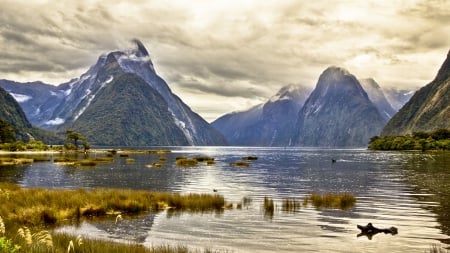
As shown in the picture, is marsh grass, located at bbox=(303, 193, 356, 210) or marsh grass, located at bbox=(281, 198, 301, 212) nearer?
marsh grass, located at bbox=(281, 198, 301, 212)

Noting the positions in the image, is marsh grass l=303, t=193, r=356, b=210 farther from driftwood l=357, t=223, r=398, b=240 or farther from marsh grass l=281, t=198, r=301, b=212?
driftwood l=357, t=223, r=398, b=240

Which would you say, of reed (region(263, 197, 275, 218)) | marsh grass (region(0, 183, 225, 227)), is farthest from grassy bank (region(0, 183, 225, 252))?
reed (region(263, 197, 275, 218))

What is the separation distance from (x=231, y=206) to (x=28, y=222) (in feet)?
60.2

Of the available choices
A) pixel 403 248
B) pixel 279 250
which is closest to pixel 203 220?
pixel 279 250

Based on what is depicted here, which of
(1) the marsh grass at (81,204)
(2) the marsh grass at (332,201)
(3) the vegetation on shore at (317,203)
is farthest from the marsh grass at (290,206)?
(1) the marsh grass at (81,204)

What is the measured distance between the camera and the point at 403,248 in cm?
2581

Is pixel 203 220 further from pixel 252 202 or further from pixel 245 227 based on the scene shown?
pixel 252 202

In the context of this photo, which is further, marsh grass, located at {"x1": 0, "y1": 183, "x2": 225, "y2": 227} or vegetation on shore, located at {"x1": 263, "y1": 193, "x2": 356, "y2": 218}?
vegetation on shore, located at {"x1": 263, "y1": 193, "x2": 356, "y2": 218}

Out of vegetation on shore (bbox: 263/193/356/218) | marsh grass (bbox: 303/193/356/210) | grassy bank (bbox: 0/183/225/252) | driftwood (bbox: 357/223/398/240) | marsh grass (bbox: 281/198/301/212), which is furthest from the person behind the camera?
marsh grass (bbox: 303/193/356/210)

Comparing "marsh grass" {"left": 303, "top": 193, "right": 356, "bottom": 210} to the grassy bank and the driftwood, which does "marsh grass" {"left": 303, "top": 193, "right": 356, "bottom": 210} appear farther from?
the driftwood

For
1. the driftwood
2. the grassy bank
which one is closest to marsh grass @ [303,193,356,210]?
the grassy bank

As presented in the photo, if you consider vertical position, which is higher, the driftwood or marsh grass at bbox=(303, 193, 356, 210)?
marsh grass at bbox=(303, 193, 356, 210)

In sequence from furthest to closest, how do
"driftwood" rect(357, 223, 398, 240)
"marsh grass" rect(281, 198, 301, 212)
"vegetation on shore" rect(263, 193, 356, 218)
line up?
1. "vegetation on shore" rect(263, 193, 356, 218)
2. "marsh grass" rect(281, 198, 301, 212)
3. "driftwood" rect(357, 223, 398, 240)

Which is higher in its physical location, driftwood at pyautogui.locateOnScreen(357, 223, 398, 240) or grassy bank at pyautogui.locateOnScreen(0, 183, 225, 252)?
grassy bank at pyautogui.locateOnScreen(0, 183, 225, 252)
